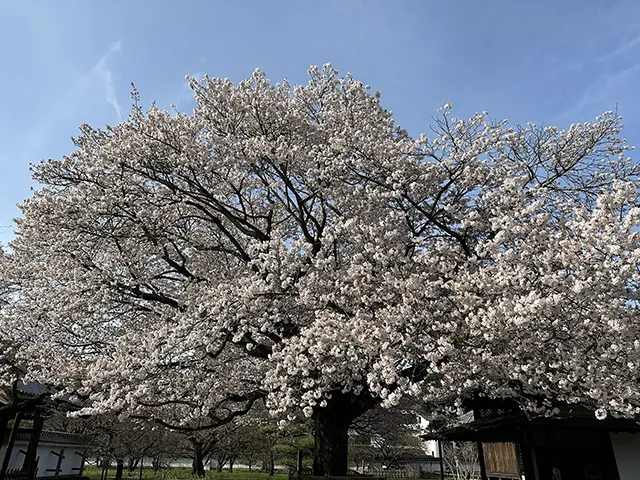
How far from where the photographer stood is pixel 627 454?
7773 mm

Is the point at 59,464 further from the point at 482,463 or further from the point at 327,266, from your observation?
the point at 327,266

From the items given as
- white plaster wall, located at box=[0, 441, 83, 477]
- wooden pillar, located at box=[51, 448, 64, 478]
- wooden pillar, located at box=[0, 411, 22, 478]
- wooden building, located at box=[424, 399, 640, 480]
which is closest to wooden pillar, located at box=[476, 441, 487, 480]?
wooden building, located at box=[424, 399, 640, 480]

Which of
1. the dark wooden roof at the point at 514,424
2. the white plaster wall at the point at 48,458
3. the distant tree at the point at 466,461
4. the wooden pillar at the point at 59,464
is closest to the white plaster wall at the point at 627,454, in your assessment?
the dark wooden roof at the point at 514,424

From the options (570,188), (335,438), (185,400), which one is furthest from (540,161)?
(185,400)

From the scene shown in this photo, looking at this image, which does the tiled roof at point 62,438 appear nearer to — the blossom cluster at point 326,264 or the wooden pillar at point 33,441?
the wooden pillar at point 33,441

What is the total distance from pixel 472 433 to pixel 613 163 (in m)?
6.56

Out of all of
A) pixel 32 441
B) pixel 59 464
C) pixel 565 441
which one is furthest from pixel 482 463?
pixel 59 464

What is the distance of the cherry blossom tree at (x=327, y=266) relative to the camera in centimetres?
554

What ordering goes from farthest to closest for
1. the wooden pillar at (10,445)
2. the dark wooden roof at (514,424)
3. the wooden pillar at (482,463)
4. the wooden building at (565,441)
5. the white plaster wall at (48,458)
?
the white plaster wall at (48,458) < the wooden pillar at (482,463) < the wooden pillar at (10,445) < the wooden building at (565,441) < the dark wooden roof at (514,424)

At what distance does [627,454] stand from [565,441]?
999 mm

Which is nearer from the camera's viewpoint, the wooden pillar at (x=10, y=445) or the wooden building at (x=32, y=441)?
the wooden pillar at (x=10, y=445)

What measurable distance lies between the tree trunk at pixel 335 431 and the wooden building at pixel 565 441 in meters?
2.56

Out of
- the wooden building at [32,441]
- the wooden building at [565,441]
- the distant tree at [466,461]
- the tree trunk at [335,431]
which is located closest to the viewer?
the wooden building at [565,441]

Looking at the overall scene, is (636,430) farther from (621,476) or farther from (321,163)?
(321,163)
